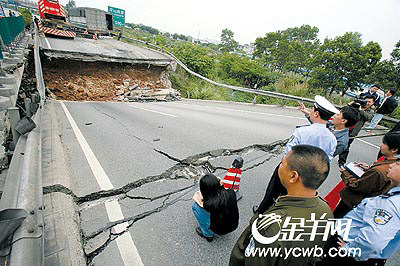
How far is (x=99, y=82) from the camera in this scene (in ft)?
44.1

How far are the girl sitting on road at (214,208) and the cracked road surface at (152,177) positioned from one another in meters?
0.19

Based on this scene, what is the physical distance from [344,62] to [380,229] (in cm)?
2257

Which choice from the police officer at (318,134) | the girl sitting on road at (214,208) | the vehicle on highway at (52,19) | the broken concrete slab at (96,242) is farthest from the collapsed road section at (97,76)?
the police officer at (318,134)

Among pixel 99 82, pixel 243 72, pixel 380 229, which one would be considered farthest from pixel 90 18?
pixel 380 229

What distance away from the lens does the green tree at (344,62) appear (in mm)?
17641

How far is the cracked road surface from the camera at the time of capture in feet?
7.13

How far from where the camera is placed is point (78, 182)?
296 centimetres

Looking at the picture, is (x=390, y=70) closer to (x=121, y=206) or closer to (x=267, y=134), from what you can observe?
(x=267, y=134)

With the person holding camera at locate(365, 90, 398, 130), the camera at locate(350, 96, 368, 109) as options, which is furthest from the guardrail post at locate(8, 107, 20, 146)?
the person holding camera at locate(365, 90, 398, 130)

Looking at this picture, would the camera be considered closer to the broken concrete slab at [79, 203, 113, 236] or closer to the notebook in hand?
the notebook in hand

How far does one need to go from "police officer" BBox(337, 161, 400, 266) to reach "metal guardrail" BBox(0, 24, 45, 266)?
7.72 feet

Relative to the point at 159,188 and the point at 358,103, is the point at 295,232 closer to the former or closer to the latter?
the point at 159,188

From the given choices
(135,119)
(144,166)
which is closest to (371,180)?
(144,166)

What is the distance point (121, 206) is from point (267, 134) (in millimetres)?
4803
